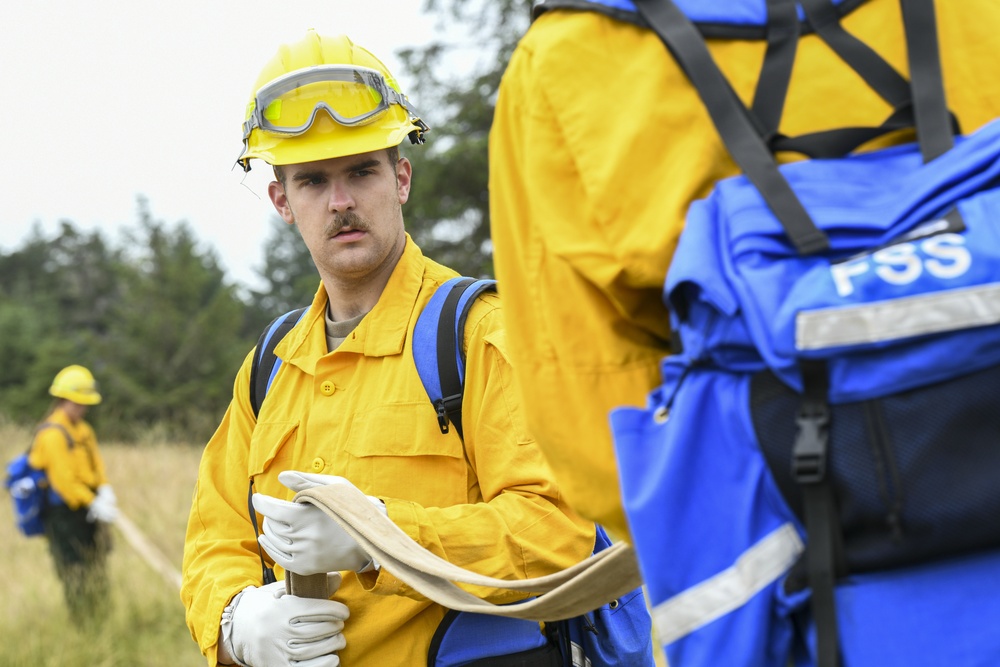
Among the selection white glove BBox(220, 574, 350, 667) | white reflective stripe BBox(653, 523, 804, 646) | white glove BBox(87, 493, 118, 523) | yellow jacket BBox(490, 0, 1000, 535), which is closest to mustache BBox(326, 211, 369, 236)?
white glove BBox(220, 574, 350, 667)

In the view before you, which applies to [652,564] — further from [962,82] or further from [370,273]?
[370,273]

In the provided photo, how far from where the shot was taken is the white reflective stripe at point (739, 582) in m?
1.24

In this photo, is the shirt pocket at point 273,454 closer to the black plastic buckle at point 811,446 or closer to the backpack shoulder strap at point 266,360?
the backpack shoulder strap at point 266,360

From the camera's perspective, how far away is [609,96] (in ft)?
4.62

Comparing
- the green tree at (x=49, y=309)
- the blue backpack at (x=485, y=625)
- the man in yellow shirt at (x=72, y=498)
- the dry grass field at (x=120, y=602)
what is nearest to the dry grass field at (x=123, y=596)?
the dry grass field at (x=120, y=602)

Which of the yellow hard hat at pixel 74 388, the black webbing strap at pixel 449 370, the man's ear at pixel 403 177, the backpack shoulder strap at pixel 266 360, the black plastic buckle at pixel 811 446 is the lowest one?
the black plastic buckle at pixel 811 446

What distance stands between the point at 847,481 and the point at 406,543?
118cm

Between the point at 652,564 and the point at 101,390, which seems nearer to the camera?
the point at 652,564

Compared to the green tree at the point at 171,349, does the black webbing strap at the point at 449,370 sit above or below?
below

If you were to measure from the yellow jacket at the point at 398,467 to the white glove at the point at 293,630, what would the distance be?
0.18 ft

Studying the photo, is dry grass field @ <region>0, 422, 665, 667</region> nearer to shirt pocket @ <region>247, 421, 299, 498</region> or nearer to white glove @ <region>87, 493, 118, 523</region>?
white glove @ <region>87, 493, 118, 523</region>

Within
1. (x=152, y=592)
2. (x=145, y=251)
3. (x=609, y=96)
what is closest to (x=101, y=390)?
(x=145, y=251)

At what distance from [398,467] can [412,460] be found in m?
0.04

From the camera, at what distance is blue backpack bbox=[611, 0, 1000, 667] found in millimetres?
1151
